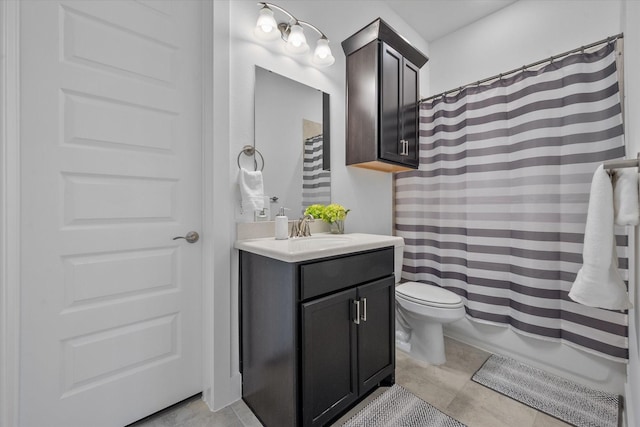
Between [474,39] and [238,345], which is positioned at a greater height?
[474,39]

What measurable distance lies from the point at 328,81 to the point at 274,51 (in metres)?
0.45

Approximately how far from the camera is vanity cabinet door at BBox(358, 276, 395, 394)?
1427mm

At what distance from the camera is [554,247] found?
5.66 feet

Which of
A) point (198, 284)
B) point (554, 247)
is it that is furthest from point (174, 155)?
point (554, 247)

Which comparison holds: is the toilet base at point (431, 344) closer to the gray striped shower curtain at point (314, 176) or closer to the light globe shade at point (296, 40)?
the gray striped shower curtain at point (314, 176)

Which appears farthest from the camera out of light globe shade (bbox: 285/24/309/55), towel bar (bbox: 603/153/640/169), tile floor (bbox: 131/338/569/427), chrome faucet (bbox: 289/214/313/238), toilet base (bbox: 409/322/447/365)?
toilet base (bbox: 409/322/447/365)

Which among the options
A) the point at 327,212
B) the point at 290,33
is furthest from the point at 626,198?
the point at 290,33

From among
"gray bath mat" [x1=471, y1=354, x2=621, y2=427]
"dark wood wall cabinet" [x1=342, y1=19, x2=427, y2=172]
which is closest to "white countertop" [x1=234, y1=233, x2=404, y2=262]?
"dark wood wall cabinet" [x1=342, y1=19, x2=427, y2=172]

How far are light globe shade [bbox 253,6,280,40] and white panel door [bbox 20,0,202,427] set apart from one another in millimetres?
329

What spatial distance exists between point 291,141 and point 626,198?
5.01ft

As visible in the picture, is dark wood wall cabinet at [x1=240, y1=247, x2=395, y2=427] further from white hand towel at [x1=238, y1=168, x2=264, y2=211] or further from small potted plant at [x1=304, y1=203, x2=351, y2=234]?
small potted plant at [x1=304, y1=203, x2=351, y2=234]

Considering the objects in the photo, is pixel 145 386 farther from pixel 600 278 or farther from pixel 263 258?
pixel 600 278

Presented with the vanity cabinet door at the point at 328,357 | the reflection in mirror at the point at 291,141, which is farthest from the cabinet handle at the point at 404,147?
the vanity cabinet door at the point at 328,357

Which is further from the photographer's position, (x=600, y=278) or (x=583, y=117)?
(x=583, y=117)
